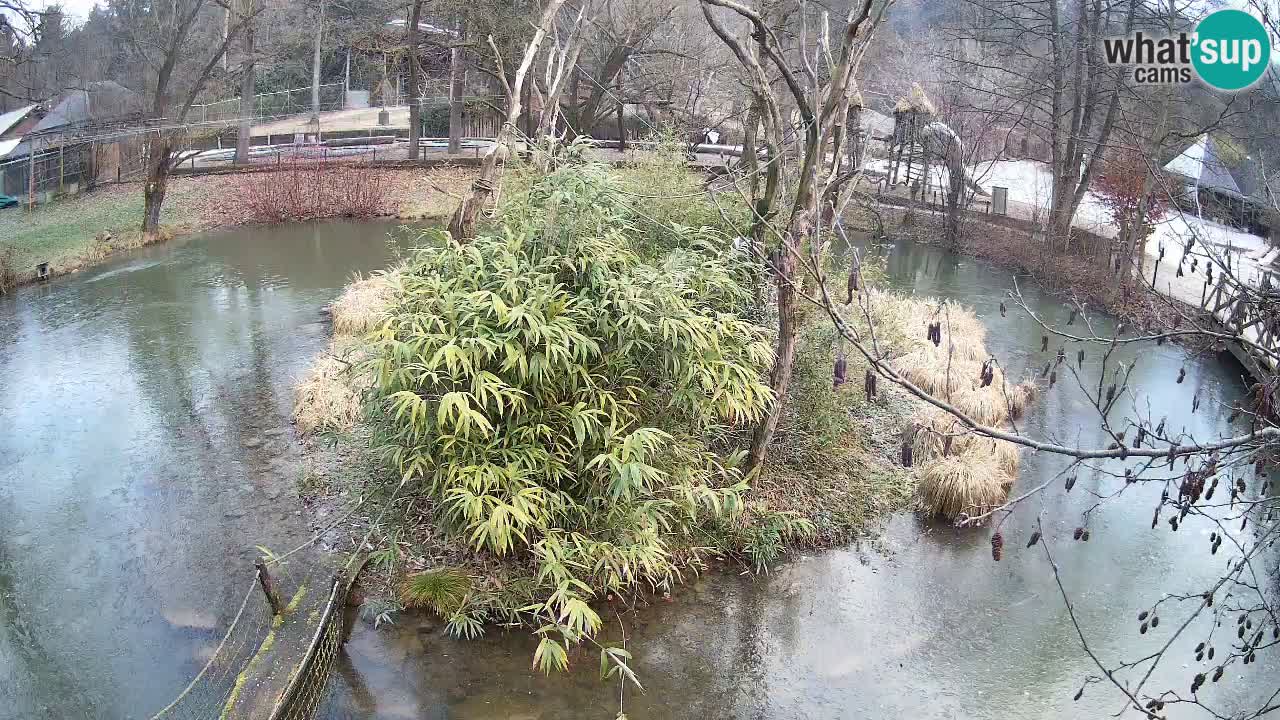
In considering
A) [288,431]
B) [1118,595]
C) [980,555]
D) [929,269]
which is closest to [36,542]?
[288,431]

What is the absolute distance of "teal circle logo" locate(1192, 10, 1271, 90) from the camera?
284 inches

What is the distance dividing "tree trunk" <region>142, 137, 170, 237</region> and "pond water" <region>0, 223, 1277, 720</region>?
6214 millimetres

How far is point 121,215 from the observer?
56.8 ft

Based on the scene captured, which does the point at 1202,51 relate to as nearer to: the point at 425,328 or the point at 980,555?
the point at 980,555

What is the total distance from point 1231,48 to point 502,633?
732 cm

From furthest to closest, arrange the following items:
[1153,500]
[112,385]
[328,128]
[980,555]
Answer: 1. [328,128]
2. [112,385]
3. [1153,500]
4. [980,555]

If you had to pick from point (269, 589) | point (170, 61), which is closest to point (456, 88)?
Result: point (170, 61)

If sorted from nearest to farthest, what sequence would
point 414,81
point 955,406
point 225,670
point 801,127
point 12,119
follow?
point 225,670 < point 801,127 < point 955,406 < point 414,81 < point 12,119

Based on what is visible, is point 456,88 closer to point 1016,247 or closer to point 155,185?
point 155,185

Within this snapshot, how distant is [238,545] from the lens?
6969 millimetres

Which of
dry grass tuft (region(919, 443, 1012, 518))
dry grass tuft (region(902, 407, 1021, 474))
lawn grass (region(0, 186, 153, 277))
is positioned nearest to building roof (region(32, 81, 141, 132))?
lawn grass (region(0, 186, 153, 277))

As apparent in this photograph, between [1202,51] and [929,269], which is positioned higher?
[1202,51]

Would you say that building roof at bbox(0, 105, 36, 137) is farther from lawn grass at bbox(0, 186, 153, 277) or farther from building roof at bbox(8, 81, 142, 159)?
lawn grass at bbox(0, 186, 153, 277)

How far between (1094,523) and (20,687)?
720 centimetres
